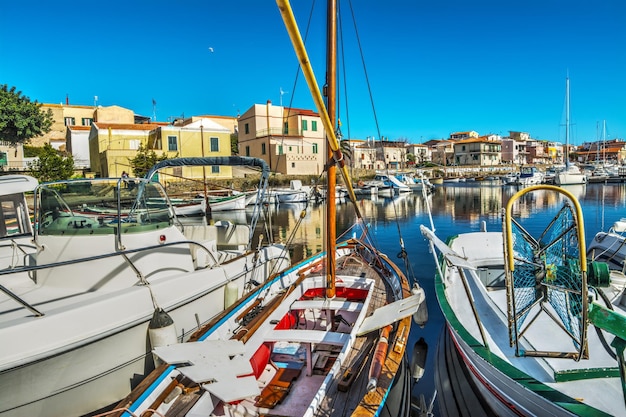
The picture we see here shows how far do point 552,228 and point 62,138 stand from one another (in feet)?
226

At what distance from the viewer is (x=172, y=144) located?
41.1m

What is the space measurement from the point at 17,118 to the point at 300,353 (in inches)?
1394

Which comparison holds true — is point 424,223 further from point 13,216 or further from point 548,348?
point 13,216

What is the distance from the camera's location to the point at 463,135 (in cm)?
12088

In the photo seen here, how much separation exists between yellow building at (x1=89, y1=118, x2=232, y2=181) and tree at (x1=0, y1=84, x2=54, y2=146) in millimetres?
7017

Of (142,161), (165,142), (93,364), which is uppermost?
(165,142)

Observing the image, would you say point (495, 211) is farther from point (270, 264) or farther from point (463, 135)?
point (463, 135)

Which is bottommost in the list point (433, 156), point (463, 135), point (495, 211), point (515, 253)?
point (495, 211)

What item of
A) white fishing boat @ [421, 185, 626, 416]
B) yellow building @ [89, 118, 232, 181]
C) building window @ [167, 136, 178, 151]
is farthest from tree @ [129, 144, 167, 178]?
white fishing boat @ [421, 185, 626, 416]

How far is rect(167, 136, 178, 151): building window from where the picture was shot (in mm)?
40781

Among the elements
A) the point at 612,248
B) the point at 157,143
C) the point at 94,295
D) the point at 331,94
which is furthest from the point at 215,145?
the point at 331,94

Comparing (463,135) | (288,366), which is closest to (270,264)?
(288,366)

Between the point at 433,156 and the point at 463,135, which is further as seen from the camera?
the point at 463,135

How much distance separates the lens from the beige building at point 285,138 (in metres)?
52.3
